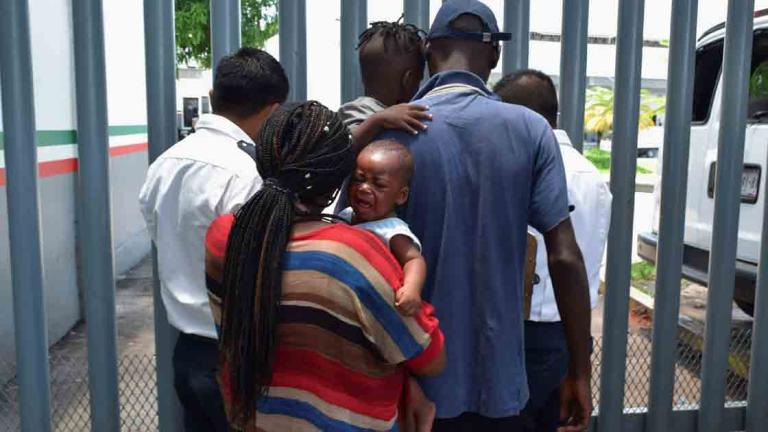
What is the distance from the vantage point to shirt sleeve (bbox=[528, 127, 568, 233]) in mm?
1841

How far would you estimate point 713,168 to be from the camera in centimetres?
492

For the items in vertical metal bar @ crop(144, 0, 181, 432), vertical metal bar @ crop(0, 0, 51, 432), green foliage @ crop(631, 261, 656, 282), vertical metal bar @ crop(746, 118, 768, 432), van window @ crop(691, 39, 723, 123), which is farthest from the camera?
green foliage @ crop(631, 261, 656, 282)

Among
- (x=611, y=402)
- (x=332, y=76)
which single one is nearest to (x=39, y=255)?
(x=611, y=402)

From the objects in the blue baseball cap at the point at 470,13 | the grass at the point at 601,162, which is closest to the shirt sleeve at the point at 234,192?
the blue baseball cap at the point at 470,13

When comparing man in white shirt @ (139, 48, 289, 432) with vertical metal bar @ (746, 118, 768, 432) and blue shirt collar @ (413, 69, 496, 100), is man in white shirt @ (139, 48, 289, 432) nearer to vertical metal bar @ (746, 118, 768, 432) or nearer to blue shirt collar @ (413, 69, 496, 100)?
blue shirt collar @ (413, 69, 496, 100)

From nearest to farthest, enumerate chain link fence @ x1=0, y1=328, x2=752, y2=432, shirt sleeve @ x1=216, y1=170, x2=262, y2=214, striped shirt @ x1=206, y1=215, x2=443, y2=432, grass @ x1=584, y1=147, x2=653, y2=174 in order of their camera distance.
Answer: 1. striped shirt @ x1=206, y1=215, x2=443, y2=432
2. shirt sleeve @ x1=216, y1=170, x2=262, y2=214
3. chain link fence @ x1=0, y1=328, x2=752, y2=432
4. grass @ x1=584, y1=147, x2=653, y2=174

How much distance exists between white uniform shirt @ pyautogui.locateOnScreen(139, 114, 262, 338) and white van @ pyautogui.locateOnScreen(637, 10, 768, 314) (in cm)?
333

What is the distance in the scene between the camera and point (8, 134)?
2.72 m

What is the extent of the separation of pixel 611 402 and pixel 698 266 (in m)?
2.21

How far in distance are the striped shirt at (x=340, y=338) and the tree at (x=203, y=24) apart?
10.1m

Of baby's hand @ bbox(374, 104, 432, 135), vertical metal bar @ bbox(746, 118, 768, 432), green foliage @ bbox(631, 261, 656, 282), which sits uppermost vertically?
baby's hand @ bbox(374, 104, 432, 135)

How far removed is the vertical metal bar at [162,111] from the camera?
9.27 ft

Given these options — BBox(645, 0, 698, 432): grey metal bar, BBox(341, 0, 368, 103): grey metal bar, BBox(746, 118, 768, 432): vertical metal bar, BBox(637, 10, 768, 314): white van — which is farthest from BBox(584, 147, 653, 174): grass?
BBox(341, 0, 368, 103): grey metal bar

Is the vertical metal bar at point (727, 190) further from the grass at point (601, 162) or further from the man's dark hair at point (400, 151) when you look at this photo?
the grass at point (601, 162)
